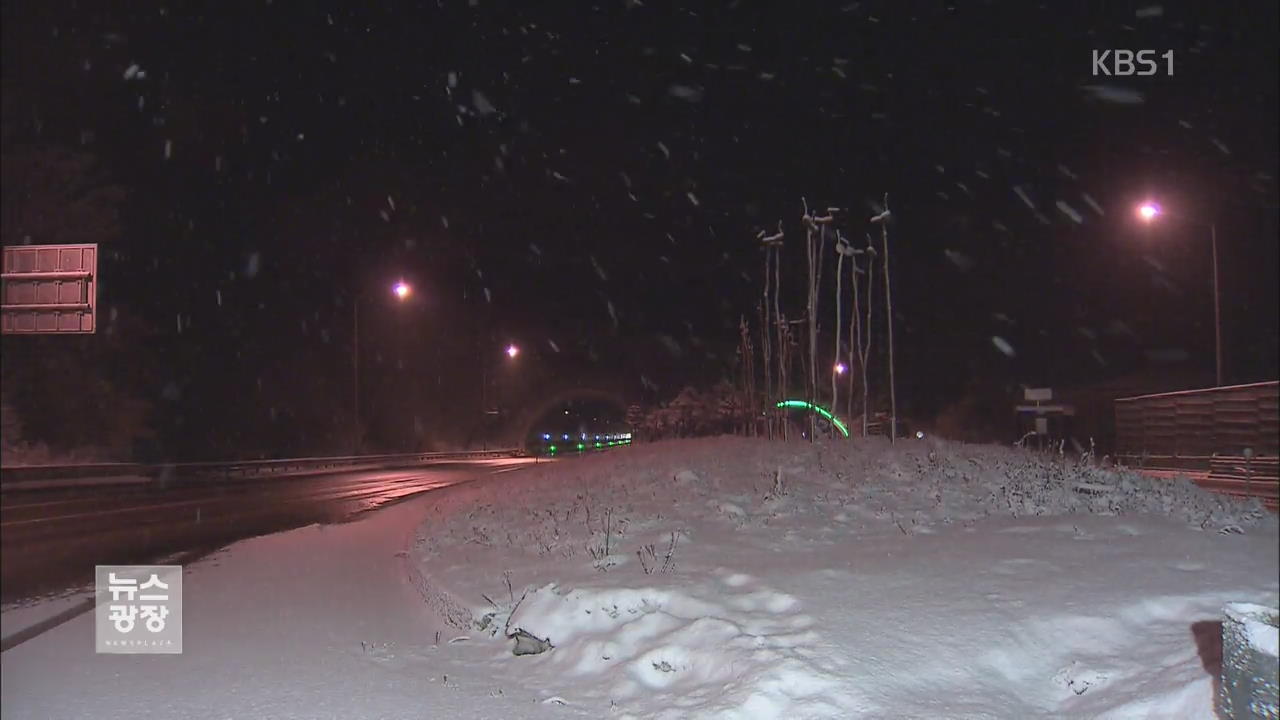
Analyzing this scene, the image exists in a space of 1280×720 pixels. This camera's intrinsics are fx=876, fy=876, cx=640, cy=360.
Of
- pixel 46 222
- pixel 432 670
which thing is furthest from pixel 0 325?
pixel 46 222

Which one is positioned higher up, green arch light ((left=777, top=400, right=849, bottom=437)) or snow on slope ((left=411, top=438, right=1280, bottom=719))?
green arch light ((left=777, top=400, right=849, bottom=437))

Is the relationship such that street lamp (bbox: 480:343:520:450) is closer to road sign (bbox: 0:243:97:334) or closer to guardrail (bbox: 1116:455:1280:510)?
guardrail (bbox: 1116:455:1280:510)

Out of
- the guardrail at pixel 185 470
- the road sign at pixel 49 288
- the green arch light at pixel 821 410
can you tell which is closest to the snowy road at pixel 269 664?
the road sign at pixel 49 288

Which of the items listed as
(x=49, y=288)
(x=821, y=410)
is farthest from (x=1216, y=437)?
(x=49, y=288)

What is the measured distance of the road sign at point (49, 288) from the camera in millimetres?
8984

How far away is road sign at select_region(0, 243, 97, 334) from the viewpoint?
354 inches

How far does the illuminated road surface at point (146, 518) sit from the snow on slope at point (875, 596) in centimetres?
469

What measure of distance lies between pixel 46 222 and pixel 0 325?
23696 millimetres

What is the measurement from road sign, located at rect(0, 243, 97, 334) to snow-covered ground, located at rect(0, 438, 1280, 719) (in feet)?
10.9

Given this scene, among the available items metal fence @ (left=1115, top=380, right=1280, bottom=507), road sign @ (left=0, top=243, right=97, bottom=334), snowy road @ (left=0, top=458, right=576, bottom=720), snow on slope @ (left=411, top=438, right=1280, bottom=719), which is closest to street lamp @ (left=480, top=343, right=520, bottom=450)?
metal fence @ (left=1115, top=380, right=1280, bottom=507)

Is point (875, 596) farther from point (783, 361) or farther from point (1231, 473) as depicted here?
point (783, 361)

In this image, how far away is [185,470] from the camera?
32.5 metres

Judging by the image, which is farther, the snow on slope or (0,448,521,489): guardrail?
(0,448,521,489): guardrail

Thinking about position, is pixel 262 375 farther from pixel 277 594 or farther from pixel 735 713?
pixel 735 713
